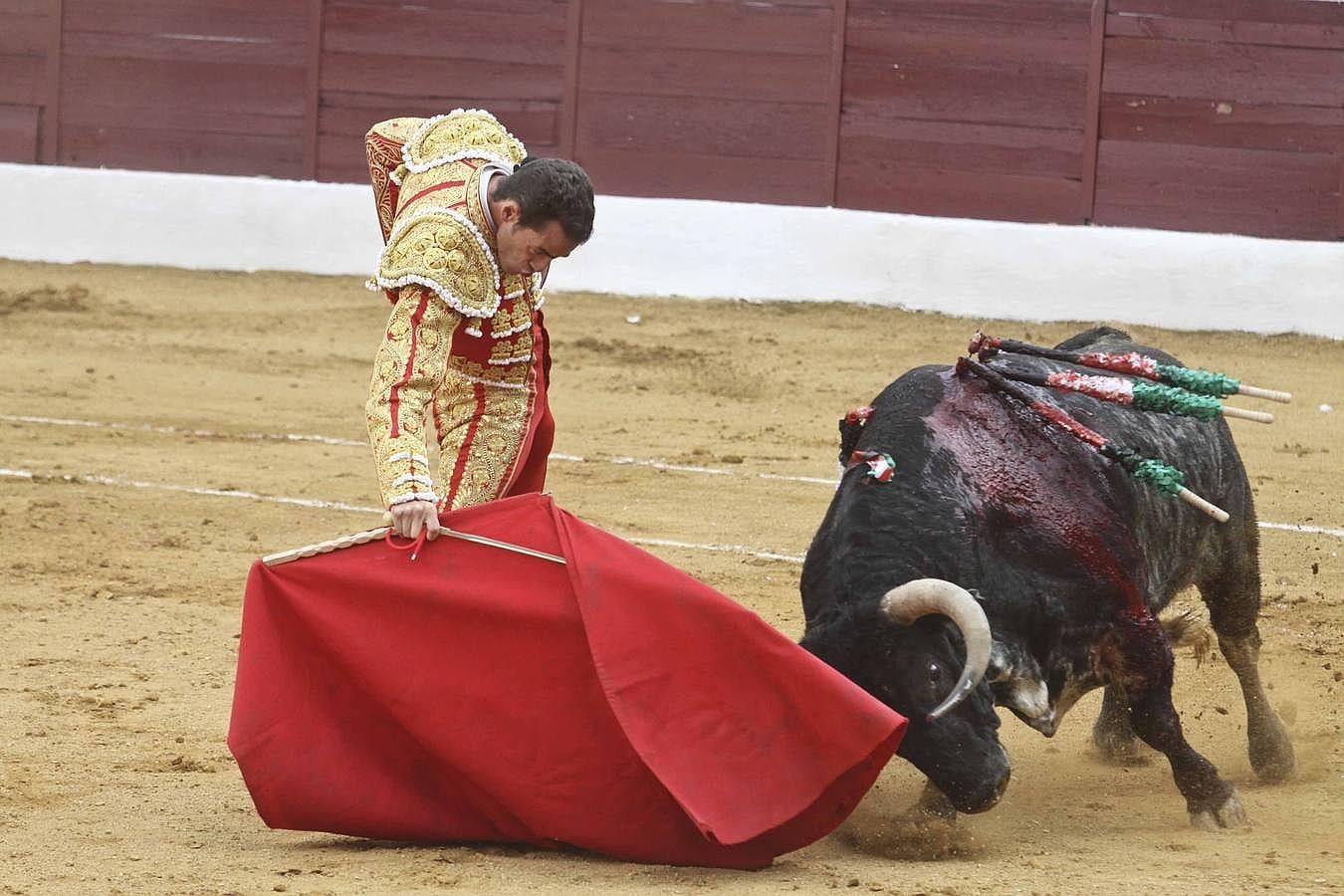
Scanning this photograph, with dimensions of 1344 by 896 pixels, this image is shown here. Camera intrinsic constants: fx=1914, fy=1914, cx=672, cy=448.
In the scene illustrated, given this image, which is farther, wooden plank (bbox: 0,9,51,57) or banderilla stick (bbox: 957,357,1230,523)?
wooden plank (bbox: 0,9,51,57)

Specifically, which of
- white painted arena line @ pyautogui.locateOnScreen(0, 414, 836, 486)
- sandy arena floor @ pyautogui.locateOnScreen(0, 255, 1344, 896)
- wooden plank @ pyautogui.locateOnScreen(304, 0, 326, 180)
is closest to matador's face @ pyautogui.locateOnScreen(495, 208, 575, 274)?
sandy arena floor @ pyautogui.locateOnScreen(0, 255, 1344, 896)

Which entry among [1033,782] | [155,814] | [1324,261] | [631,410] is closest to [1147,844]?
[1033,782]

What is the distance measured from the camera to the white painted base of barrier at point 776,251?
8.48 metres

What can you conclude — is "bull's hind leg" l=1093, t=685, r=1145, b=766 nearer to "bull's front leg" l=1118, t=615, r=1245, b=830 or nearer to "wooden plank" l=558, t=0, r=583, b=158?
"bull's front leg" l=1118, t=615, r=1245, b=830

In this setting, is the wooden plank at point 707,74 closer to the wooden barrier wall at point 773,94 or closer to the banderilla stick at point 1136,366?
the wooden barrier wall at point 773,94

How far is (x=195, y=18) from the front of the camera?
9.96m

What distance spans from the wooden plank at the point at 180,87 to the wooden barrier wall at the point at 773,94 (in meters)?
0.01

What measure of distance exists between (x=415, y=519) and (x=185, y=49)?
7668 mm

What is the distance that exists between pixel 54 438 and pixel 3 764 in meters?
3.54

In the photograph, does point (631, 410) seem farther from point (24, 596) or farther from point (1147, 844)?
point (1147, 844)

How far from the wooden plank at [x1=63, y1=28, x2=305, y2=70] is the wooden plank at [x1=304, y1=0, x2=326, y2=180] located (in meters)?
0.09

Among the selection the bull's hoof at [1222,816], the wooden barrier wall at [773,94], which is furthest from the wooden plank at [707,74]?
the bull's hoof at [1222,816]

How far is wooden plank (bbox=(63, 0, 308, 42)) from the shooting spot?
9906 millimetres

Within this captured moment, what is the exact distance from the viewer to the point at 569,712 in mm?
2896
